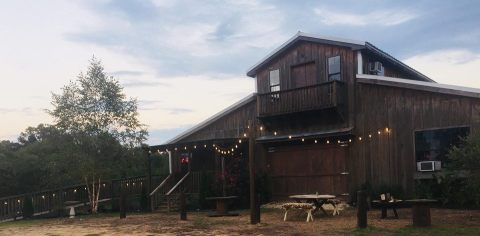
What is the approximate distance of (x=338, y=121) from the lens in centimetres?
2008

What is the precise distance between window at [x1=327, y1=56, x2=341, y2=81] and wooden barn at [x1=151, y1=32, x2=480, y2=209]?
4 centimetres

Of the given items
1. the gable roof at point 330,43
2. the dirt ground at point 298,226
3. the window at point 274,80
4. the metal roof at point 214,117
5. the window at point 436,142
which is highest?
the gable roof at point 330,43

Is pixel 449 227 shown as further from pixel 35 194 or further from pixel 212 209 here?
pixel 35 194

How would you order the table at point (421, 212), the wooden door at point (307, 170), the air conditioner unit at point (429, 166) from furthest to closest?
the wooden door at point (307, 170)
the air conditioner unit at point (429, 166)
the table at point (421, 212)

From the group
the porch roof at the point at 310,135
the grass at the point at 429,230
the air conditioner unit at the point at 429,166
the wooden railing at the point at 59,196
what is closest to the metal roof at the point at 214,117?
the porch roof at the point at 310,135

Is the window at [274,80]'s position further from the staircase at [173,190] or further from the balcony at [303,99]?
the staircase at [173,190]

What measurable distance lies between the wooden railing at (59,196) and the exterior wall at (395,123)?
1089 centimetres

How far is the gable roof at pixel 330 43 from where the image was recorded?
64.1 ft

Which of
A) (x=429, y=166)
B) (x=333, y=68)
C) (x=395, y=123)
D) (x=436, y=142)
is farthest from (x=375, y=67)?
(x=429, y=166)

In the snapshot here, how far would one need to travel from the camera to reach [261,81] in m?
22.8

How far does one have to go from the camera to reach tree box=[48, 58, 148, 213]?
23.5m

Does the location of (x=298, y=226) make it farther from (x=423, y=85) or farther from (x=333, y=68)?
(x=333, y=68)

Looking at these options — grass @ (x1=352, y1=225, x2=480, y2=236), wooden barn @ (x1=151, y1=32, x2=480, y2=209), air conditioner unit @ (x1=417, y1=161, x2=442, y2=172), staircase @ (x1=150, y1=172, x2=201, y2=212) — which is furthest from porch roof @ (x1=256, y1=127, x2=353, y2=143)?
grass @ (x1=352, y1=225, x2=480, y2=236)

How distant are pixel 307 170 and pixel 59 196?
11.6 m
